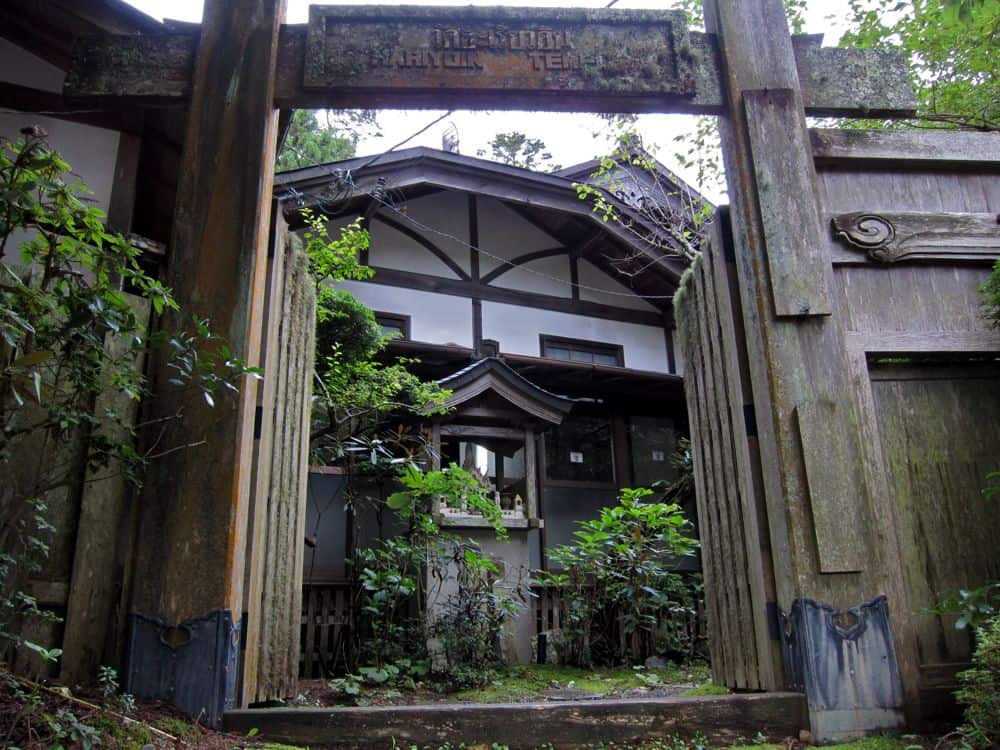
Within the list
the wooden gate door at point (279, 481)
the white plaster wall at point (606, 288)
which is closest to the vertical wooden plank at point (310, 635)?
the wooden gate door at point (279, 481)

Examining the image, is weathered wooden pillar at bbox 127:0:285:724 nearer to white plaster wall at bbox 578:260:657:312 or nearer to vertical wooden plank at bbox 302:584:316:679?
vertical wooden plank at bbox 302:584:316:679

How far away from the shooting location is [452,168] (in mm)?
12031

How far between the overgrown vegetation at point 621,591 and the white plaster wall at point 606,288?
212 inches

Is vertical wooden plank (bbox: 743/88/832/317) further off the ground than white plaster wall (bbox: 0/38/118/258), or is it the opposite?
white plaster wall (bbox: 0/38/118/258)

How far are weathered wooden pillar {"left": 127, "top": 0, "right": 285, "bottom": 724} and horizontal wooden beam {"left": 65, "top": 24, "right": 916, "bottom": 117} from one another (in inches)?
5.7

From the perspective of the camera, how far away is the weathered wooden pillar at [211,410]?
365 cm

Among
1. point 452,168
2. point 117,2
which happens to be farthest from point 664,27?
point 452,168

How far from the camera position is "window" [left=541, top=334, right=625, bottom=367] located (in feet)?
42.3

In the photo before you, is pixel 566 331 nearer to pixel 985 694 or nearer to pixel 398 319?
pixel 398 319

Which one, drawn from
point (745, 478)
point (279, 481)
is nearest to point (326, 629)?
point (279, 481)

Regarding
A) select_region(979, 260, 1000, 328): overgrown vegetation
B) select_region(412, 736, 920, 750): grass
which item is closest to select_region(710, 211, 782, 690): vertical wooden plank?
select_region(412, 736, 920, 750): grass

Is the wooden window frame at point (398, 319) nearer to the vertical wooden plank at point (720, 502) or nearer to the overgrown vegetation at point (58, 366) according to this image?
the vertical wooden plank at point (720, 502)

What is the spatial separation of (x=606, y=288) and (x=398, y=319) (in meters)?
4.10

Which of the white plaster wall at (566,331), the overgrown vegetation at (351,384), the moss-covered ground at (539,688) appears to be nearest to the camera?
the moss-covered ground at (539,688)
